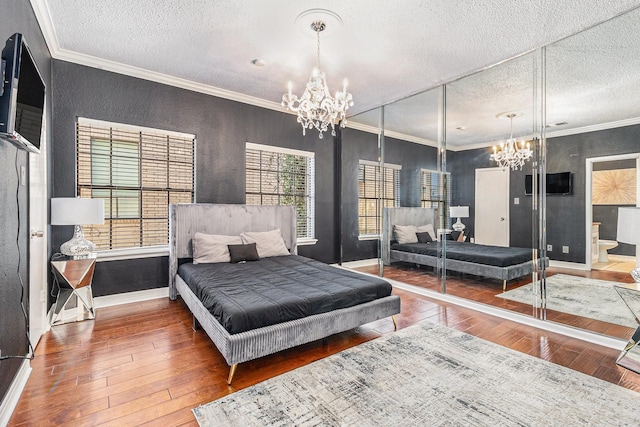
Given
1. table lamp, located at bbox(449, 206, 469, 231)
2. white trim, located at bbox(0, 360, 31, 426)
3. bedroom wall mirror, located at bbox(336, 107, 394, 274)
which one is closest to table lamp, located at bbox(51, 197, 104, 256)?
white trim, located at bbox(0, 360, 31, 426)

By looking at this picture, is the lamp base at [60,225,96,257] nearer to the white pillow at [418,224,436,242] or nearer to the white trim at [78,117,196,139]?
the white trim at [78,117,196,139]

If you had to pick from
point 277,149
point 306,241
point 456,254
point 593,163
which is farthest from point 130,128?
point 593,163

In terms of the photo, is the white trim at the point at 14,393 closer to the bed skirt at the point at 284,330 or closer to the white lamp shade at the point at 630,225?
the bed skirt at the point at 284,330

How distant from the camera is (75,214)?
2.98 m

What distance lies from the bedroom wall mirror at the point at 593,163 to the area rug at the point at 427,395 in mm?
1112

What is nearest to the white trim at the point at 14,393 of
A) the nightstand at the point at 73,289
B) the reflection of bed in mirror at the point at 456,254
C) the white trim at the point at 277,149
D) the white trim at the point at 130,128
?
the nightstand at the point at 73,289

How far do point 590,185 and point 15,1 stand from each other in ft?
16.2

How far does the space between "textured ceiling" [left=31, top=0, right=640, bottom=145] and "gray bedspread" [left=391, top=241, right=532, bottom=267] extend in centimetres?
139

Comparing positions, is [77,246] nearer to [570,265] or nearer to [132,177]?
[132,177]

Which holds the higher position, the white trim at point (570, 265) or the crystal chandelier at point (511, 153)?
the crystal chandelier at point (511, 153)

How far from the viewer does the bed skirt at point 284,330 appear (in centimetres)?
206

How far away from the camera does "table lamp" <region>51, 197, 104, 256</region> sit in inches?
116

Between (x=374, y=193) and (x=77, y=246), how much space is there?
164 inches

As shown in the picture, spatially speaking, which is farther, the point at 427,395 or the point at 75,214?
the point at 75,214
